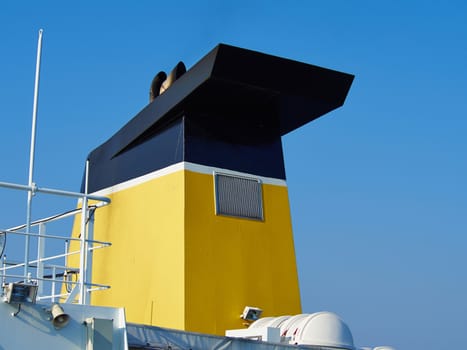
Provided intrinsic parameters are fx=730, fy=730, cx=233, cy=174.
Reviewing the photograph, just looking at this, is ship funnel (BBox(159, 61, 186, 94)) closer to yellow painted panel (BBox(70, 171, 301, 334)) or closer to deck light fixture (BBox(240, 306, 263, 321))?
→ yellow painted panel (BBox(70, 171, 301, 334))

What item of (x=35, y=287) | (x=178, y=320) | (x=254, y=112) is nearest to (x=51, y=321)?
(x=35, y=287)

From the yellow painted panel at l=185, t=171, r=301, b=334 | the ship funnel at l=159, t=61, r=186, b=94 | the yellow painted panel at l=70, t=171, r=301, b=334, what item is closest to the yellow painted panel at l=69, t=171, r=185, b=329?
the yellow painted panel at l=70, t=171, r=301, b=334

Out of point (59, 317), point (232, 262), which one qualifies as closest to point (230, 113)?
point (232, 262)

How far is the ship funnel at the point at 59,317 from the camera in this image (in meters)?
7.60

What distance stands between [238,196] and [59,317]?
14.4 feet

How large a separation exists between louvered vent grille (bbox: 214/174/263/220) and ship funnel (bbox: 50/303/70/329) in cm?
378

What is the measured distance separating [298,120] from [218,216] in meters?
2.41

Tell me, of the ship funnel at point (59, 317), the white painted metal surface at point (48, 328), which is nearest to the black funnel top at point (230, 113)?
the white painted metal surface at point (48, 328)

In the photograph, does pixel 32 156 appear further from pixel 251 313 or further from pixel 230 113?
pixel 251 313

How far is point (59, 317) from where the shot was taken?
7652mm

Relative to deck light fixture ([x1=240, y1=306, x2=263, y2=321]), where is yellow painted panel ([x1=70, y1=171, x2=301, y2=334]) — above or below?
above

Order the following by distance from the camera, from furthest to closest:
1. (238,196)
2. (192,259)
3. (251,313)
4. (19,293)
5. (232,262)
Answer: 1. (238,196)
2. (232,262)
3. (251,313)
4. (192,259)
5. (19,293)

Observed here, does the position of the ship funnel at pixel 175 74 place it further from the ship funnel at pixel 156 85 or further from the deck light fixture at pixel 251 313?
the deck light fixture at pixel 251 313

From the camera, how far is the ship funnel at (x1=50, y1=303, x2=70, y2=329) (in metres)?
7.60
